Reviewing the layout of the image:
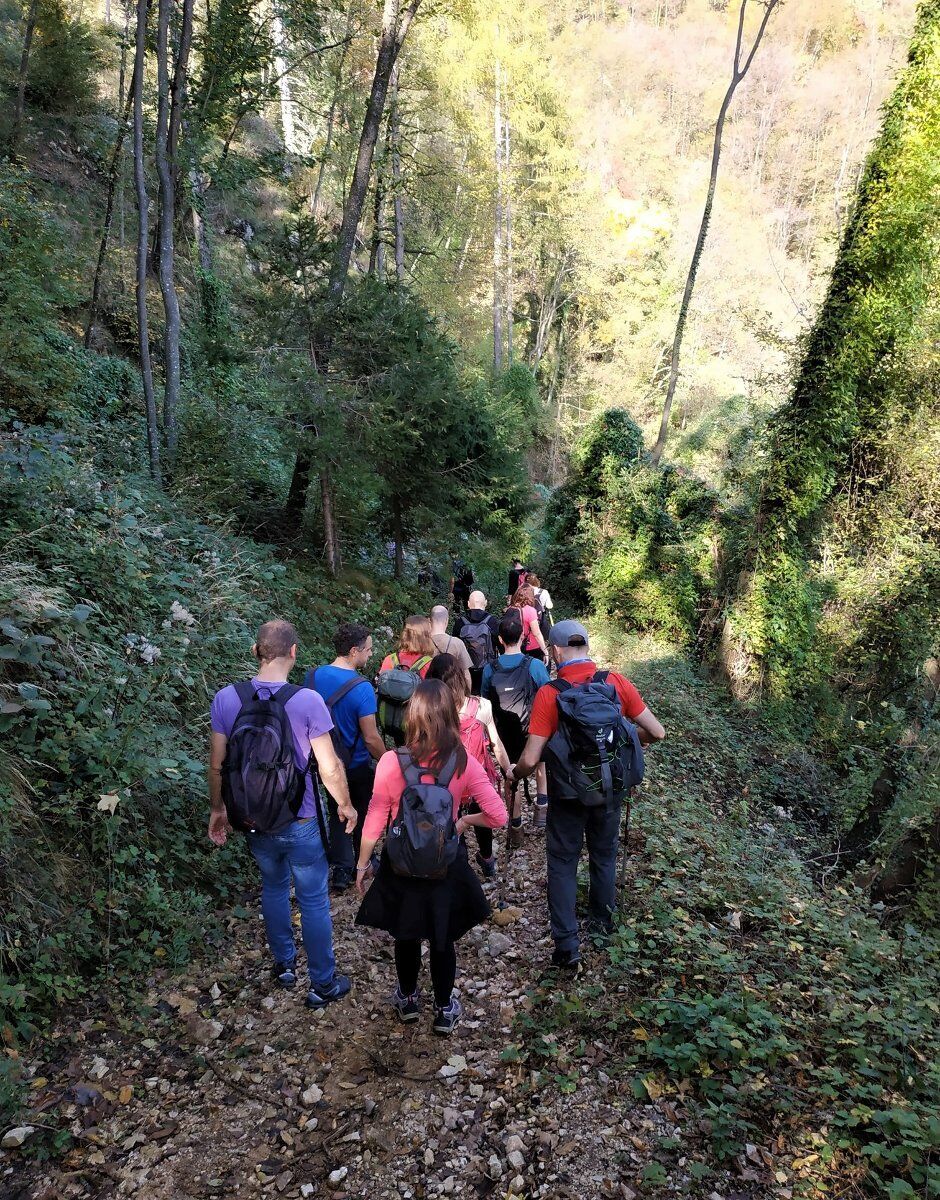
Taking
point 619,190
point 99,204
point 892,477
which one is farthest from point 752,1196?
point 619,190

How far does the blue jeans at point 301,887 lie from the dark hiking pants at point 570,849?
130cm

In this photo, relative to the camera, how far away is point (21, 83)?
45.7 feet

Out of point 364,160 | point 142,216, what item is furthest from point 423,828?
point 364,160

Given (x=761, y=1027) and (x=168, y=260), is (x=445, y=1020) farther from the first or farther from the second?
(x=168, y=260)

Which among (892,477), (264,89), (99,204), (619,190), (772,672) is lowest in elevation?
(772,672)

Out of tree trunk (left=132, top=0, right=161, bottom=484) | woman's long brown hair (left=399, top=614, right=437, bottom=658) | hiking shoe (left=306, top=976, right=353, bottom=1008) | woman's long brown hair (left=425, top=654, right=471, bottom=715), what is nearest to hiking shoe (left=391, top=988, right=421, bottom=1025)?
hiking shoe (left=306, top=976, right=353, bottom=1008)

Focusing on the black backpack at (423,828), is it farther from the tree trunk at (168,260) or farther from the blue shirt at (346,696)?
the tree trunk at (168,260)

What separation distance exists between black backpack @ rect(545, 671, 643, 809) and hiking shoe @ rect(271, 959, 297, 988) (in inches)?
78.4

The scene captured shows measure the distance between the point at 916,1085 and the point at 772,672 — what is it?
10.8 meters

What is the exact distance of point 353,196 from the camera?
33.7 feet

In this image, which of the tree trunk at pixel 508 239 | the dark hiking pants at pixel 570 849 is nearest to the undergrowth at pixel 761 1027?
the dark hiking pants at pixel 570 849

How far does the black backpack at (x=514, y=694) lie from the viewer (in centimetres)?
524

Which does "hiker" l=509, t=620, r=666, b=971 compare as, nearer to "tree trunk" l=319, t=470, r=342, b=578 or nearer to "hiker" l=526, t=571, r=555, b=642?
"hiker" l=526, t=571, r=555, b=642

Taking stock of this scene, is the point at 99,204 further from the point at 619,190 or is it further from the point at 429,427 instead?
the point at 619,190
